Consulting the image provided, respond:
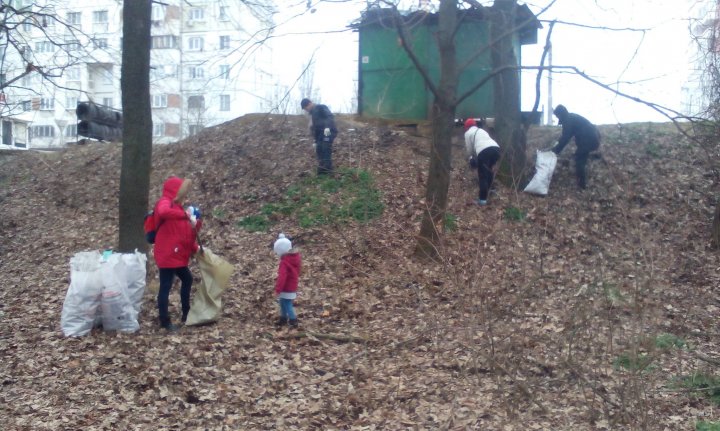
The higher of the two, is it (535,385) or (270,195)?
(270,195)

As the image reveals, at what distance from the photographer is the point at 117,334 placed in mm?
7414

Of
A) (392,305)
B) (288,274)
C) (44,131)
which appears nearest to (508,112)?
(392,305)

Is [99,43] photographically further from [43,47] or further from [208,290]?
[208,290]

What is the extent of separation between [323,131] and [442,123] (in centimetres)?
267

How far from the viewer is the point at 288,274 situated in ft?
25.7

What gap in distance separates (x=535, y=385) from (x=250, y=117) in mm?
10582

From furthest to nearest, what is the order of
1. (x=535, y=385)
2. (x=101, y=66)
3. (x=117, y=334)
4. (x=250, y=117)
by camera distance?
1. (x=250, y=117)
2. (x=101, y=66)
3. (x=117, y=334)
4. (x=535, y=385)

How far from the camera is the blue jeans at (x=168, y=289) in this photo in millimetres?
7496

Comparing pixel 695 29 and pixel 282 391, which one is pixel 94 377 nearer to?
pixel 282 391

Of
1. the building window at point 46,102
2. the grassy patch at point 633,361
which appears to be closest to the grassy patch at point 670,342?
the grassy patch at point 633,361

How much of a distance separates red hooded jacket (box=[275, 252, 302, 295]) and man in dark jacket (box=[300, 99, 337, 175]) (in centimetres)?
414

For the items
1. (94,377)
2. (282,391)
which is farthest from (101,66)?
(282,391)

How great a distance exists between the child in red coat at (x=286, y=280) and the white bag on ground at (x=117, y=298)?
4.79 ft

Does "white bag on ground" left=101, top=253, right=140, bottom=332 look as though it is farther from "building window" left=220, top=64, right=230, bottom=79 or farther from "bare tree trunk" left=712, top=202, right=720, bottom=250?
"bare tree trunk" left=712, top=202, right=720, bottom=250
